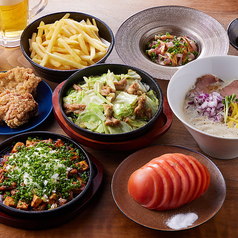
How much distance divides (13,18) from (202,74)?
1.71 metres

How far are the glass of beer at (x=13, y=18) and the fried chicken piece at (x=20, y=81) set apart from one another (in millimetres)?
582

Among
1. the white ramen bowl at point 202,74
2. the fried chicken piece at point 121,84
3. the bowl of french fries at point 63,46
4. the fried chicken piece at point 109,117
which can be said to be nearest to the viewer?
the white ramen bowl at point 202,74

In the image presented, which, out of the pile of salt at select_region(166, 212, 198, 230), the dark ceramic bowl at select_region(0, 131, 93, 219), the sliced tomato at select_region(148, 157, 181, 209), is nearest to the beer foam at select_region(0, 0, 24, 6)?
the dark ceramic bowl at select_region(0, 131, 93, 219)

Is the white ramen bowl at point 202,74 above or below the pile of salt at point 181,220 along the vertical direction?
above

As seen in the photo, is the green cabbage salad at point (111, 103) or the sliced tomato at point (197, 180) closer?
the sliced tomato at point (197, 180)

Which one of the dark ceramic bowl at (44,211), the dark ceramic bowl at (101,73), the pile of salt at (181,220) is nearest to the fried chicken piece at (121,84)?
the dark ceramic bowl at (101,73)

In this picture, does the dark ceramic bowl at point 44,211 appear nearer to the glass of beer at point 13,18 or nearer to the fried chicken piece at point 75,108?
the fried chicken piece at point 75,108

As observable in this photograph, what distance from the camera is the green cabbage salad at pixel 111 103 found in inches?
83.7

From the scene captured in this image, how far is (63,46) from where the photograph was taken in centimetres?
262

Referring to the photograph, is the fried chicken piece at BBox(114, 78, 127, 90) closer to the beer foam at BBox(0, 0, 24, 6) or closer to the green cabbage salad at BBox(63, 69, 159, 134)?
the green cabbage salad at BBox(63, 69, 159, 134)

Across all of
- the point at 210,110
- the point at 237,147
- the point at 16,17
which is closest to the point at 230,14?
the point at 210,110

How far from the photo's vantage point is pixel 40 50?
8.58 feet

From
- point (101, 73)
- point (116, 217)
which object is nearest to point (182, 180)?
point (116, 217)

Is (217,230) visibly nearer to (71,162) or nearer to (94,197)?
(94,197)
